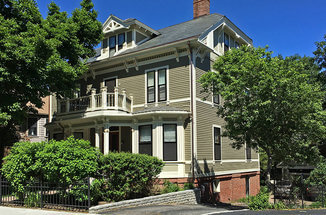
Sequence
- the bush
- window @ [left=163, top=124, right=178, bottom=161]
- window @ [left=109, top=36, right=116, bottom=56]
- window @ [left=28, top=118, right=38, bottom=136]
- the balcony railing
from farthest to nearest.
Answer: window @ [left=28, top=118, right=38, bottom=136]
window @ [left=109, top=36, right=116, bottom=56]
the balcony railing
window @ [left=163, top=124, right=178, bottom=161]
the bush

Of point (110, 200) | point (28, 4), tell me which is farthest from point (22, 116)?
point (110, 200)

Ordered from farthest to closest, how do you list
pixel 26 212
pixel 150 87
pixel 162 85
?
1. pixel 150 87
2. pixel 162 85
3. pixel 26 212

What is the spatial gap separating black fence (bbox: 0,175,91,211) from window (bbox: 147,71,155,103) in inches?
315

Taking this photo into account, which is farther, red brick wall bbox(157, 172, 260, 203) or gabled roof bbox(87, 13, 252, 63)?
gabled roof bbox(87, 13, 252, 63)

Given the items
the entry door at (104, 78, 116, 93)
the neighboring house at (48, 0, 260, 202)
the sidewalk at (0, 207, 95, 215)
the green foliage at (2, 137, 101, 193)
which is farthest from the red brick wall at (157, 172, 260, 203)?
the entry door at (104, 78, 116, 93)

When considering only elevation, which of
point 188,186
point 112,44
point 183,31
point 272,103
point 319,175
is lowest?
point 188,186

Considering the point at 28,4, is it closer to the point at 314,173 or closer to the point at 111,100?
the point at 111,100

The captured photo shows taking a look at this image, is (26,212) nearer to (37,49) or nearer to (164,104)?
(37,49)

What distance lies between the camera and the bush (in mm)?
13445

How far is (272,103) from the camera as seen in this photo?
1382 cm

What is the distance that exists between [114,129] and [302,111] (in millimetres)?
12113

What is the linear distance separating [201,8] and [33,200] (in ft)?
60.2

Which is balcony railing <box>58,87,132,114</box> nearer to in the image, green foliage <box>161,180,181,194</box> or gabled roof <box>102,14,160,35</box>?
gabled roof <box>102,14,160,35</box>

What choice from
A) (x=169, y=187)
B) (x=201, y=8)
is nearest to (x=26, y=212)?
(x=169, y=187)
